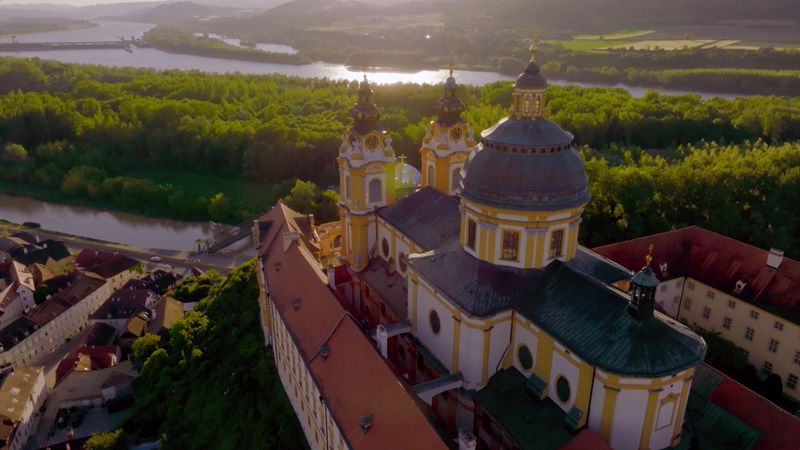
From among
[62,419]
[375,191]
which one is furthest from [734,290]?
[62,419]

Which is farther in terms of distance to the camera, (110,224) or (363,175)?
(110,224)

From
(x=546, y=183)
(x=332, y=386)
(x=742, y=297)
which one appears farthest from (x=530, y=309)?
(x=742, y=297)

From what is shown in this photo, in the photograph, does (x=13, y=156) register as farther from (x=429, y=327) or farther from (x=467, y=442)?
(x=467, y=442)

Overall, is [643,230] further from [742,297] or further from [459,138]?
[459,138]

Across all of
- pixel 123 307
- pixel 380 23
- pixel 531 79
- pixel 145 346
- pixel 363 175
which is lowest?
pixel 123 307

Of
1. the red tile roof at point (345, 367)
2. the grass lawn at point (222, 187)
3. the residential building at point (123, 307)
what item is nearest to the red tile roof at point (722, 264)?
the red tile roof at point (345, 367)

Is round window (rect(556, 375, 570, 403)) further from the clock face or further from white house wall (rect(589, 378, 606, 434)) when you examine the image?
the clock face

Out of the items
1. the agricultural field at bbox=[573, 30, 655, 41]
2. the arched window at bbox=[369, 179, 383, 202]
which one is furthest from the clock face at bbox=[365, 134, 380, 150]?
the agricultural field at bbox=[573, 30, 655, 41]
